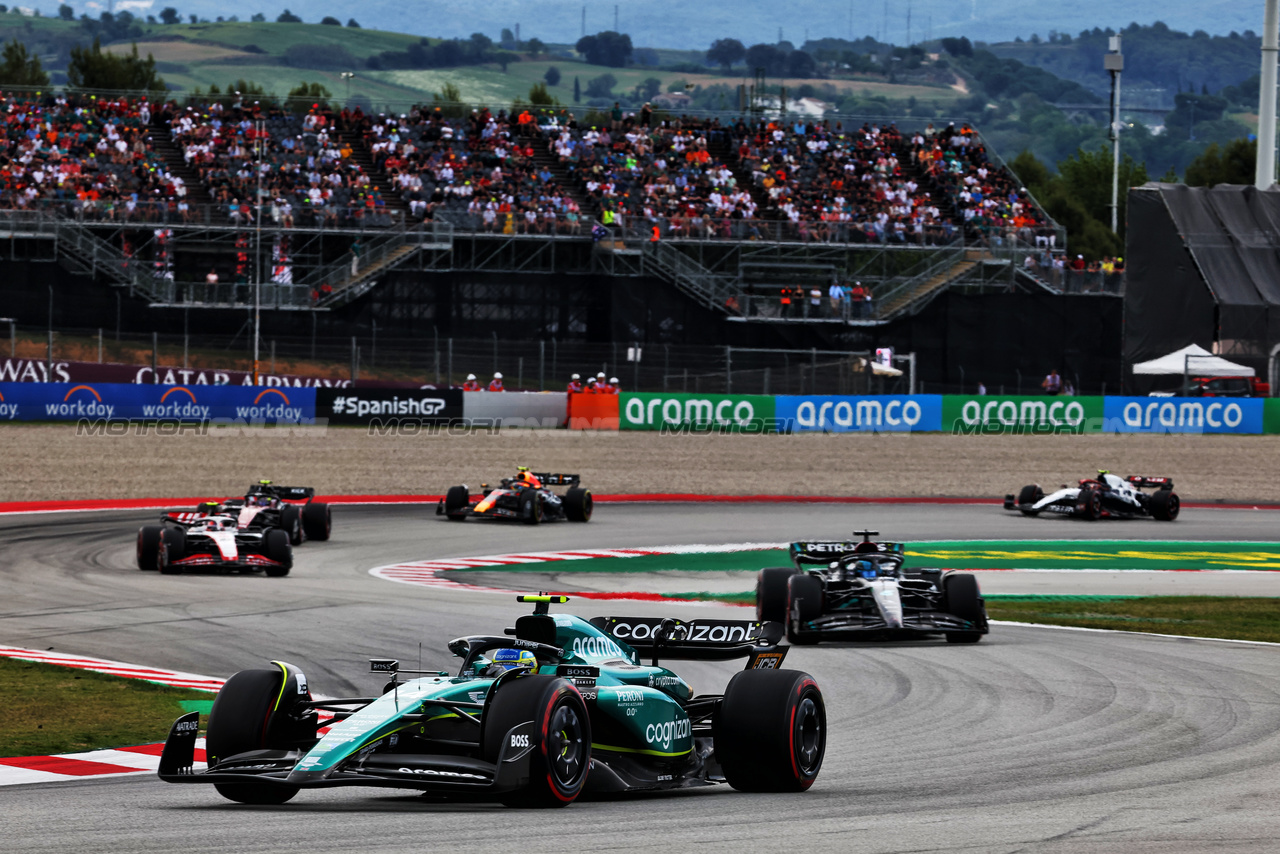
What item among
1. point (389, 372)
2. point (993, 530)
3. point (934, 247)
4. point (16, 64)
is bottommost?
point (993, 530)

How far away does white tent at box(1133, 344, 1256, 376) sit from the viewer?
47594 mm

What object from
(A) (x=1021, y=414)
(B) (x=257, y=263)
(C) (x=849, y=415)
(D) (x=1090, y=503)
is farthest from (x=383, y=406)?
(D) (x=1090, y=503)

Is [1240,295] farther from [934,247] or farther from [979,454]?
[979,454]

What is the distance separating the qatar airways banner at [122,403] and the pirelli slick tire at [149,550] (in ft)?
51.2

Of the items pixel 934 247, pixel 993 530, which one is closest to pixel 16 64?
pixel 934 247

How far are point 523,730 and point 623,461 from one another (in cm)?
2966

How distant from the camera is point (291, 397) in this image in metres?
38.4

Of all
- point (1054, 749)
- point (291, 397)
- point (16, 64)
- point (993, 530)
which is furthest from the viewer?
point (16, 64)

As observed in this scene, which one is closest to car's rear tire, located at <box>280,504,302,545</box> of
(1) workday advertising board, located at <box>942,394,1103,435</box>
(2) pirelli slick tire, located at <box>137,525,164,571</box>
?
(2) pirelli slick tire, located at <box>137,525,164,571</box>

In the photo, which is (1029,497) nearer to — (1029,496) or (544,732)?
(1029,496)

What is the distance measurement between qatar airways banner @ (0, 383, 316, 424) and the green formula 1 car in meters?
29.4

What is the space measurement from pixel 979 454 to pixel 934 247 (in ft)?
53.0

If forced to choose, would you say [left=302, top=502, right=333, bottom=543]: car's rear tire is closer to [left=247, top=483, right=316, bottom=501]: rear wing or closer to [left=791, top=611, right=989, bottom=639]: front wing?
[left=247, top=483, right=316, bottom=501]: rear wing

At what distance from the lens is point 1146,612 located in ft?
64.8
